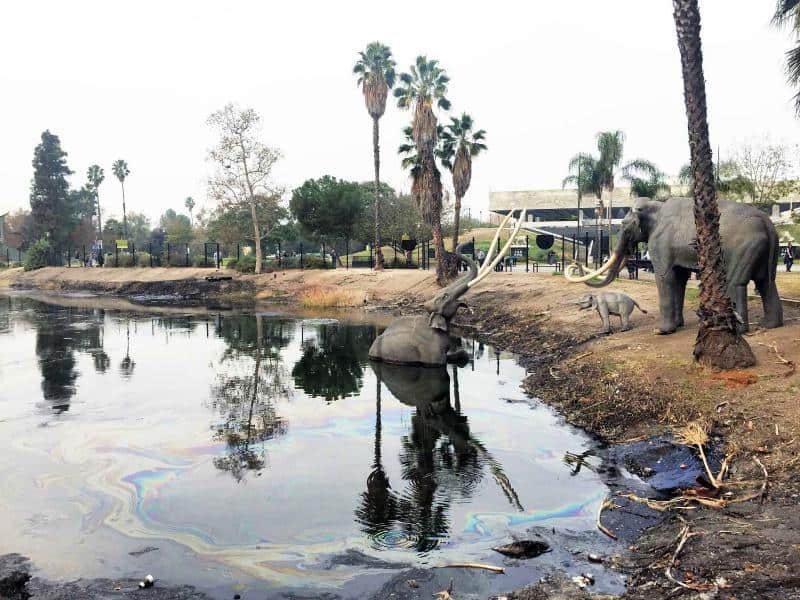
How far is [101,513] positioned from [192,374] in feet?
28.4

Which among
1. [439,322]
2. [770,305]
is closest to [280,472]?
[439,322]

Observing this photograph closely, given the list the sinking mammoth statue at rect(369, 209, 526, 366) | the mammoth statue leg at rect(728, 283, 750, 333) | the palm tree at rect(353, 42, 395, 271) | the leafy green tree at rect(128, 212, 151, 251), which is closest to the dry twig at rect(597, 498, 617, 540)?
the mammoth statue leg at rect(728, 283, 750, 333)

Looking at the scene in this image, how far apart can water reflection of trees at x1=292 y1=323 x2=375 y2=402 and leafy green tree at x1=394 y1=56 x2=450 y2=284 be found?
10595 mm

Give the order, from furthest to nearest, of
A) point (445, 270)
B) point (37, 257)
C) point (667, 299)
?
point (37, 257), point (445, 270), point (667, 299)

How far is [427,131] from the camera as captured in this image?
111 ft

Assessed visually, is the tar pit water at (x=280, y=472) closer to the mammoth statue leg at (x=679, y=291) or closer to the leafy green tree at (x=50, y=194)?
the mammoth statue leg at (x=679, y=291)

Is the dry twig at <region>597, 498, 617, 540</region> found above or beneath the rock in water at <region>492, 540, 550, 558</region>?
above

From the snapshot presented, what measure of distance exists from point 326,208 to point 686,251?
37.7m

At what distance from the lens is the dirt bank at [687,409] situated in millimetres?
5668

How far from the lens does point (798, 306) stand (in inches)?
608

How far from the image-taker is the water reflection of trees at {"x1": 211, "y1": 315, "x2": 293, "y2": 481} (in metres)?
10.1

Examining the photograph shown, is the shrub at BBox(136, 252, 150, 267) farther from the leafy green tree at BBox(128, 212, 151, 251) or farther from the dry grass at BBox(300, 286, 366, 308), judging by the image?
the leafy green tree at BBox(128, 212, 151, 251)

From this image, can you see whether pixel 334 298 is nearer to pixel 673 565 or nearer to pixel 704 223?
pixel 704 223

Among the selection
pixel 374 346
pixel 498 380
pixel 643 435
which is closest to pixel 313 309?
pixel 374 346
